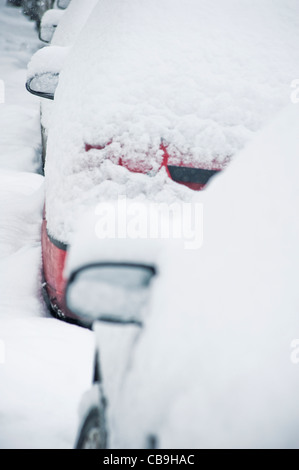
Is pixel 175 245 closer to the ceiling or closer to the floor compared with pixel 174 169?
closer to the ceiling

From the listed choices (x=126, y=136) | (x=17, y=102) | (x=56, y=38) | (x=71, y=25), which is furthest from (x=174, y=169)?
(x=17, y=102)

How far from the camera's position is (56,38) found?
4.95 m

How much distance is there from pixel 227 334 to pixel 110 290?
0.82 feet

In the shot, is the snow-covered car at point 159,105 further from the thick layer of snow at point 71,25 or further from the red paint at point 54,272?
the thick layer of snow at point 71,25

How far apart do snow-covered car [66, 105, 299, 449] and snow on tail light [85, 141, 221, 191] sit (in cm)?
77

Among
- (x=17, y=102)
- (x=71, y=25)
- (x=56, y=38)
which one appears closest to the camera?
(x=71, y=25)

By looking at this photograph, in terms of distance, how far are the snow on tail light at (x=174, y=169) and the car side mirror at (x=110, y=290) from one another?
973mm

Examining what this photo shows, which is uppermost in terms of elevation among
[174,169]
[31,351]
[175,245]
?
[175,245]

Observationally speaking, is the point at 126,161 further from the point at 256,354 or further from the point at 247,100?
the point at 256,354

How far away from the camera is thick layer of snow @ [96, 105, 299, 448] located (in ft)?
2.22

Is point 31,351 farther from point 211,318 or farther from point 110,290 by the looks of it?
point 211,318

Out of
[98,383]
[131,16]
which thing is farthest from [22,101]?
[98,383]

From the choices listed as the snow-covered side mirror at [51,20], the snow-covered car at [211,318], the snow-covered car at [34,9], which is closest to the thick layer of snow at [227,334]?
the snow-covered car at [211,318]

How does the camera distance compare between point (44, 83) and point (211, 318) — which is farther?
point (44, 83)
